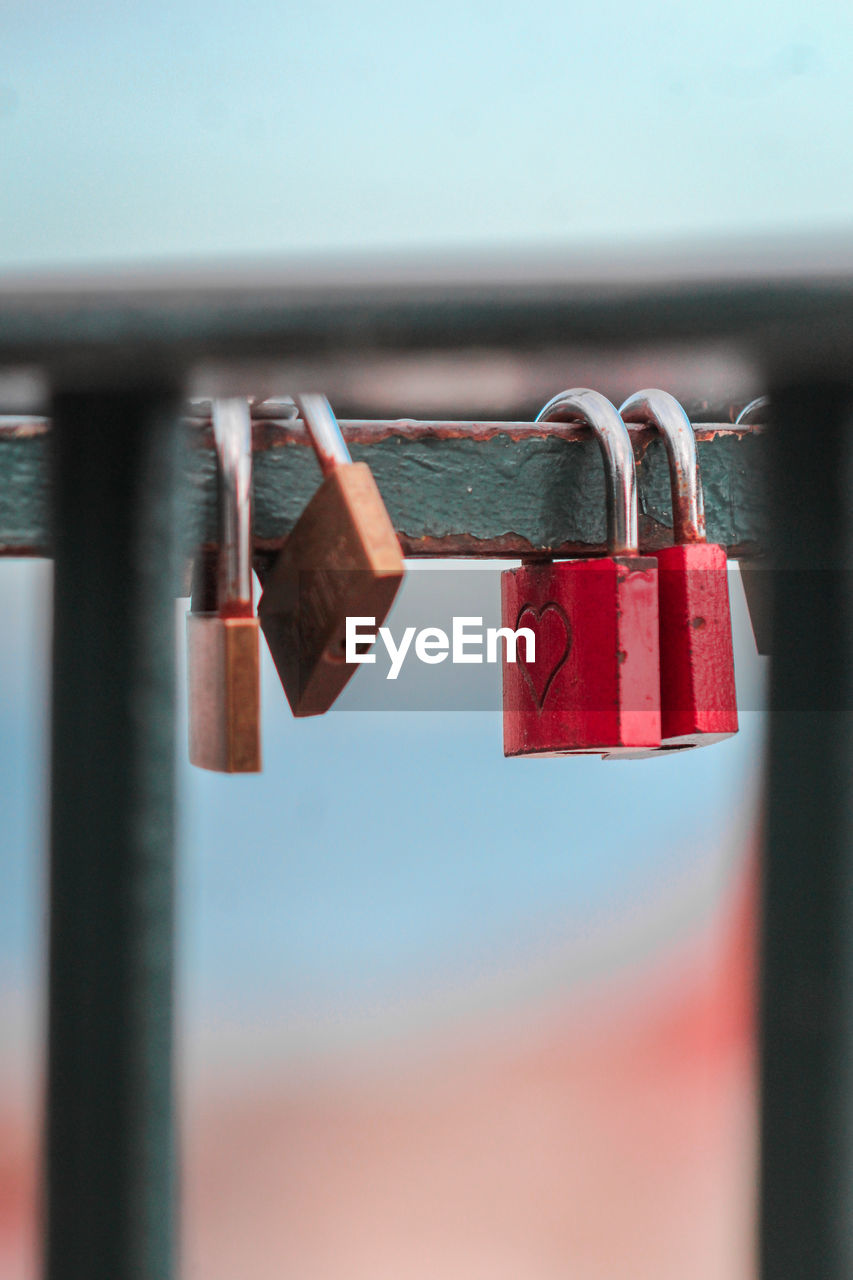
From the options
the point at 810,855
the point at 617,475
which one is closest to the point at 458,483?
the point at 617,475

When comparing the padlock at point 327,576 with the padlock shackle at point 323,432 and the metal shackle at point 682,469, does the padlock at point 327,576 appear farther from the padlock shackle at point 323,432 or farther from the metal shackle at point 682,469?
the metal shackle at point 682,469

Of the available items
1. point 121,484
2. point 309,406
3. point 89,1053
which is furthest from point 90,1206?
point 309,406

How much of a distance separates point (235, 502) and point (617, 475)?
0.70ft

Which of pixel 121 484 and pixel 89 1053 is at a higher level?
pixel 121 484

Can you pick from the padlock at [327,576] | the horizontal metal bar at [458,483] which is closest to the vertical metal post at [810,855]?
the padlock at [327,576]

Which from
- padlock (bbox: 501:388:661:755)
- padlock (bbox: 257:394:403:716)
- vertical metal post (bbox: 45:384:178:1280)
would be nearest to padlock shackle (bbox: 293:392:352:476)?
padlock (bbox: 257:394:403:716)

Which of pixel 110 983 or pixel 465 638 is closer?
pixel 110 983

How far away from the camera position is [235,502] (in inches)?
→ 21.0

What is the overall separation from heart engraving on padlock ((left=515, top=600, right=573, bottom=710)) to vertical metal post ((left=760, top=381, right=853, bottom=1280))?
15.3 inches

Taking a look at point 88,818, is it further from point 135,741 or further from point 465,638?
point 465,638

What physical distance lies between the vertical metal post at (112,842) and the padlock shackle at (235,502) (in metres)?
0.29

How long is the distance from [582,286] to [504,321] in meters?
0.02

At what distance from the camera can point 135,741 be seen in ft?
0.82

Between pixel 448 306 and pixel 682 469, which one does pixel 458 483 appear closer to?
pixel 682 469
